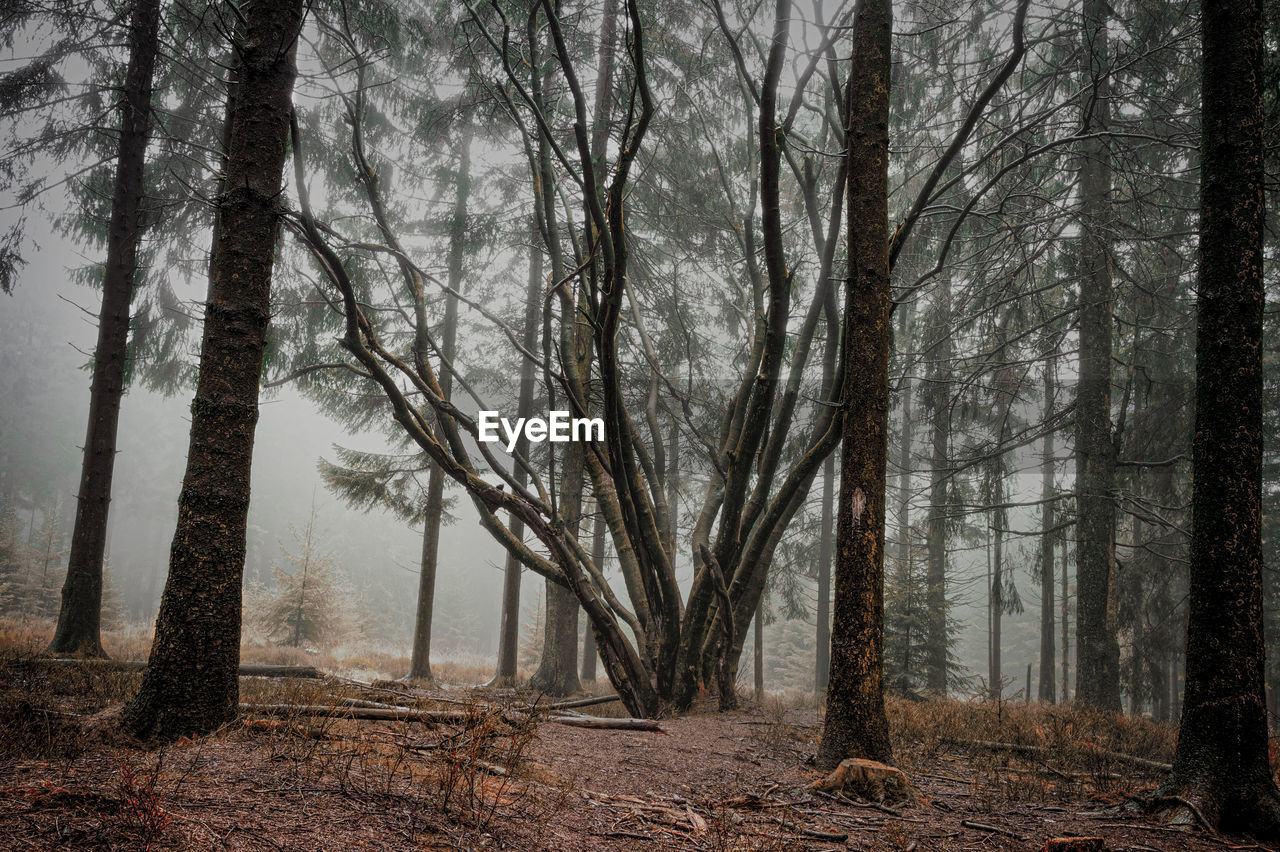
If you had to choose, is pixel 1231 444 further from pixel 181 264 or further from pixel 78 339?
pixel 78 339

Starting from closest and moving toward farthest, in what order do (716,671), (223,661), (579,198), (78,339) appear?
(223,661) < (716,671) < (579,198) < (78,339)

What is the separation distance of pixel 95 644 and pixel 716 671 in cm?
837

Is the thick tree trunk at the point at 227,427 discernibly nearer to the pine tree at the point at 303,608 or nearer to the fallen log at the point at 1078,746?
the fallen log at the point at 1078,746

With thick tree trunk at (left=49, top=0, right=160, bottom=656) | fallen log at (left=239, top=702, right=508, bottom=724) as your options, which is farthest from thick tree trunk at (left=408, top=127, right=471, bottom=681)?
fallen log at (left=239, top=702, right=508, bottom=724)

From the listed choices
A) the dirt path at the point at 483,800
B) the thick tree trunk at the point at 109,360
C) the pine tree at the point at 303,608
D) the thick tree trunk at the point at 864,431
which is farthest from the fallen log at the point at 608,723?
the pine tree at the point at 303,608

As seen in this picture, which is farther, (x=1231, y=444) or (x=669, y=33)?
(x=669, y=33)

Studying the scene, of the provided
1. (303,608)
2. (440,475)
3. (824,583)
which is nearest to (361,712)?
(440,475)

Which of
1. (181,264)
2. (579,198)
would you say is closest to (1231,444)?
(579,198)

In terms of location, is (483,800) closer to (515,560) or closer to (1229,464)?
(1229,464)

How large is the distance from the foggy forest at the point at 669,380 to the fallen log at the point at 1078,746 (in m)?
0.05

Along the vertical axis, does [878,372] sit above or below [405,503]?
above

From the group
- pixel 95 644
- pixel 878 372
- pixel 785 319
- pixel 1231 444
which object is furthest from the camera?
pixel 95 644

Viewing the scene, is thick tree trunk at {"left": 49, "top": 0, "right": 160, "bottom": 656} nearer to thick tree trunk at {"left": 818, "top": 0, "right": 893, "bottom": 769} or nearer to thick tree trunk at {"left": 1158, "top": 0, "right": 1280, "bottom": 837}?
thick tree trunk at {"left": 818, "top": 0, "right": 893, "bottom": 769}

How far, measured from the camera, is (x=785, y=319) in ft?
18.8
